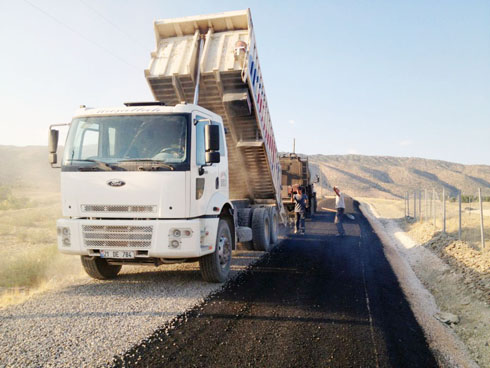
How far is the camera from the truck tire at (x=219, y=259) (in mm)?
6488

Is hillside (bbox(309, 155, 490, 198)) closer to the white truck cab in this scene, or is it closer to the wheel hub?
the wheel hub

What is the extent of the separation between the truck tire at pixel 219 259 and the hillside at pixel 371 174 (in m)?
45.1

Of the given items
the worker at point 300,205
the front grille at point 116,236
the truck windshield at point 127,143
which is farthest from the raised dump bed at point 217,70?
the worker at point 300,205

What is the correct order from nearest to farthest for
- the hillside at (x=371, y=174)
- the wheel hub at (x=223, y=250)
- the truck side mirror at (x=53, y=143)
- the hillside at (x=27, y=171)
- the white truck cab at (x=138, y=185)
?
the white truck cab at (x=138, y=185), the truck side mirror at (x=53, y=143), the wheel hub at (x=223, y=250), the hillside at (x=27, y=171), the hillside at (x=371, y=174)

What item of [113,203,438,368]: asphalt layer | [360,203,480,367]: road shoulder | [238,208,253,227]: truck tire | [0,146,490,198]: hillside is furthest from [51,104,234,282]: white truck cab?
[0,146,490,198]: hillside

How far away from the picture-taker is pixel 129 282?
22.2 feet

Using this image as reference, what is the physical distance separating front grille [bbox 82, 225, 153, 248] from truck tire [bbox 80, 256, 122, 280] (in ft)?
2.34

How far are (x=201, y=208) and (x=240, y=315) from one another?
179 cm

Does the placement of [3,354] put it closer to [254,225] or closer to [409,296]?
[409,296]

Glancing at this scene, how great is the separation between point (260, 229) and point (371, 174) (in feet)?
326

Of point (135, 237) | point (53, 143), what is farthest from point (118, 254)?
point (53, 143)

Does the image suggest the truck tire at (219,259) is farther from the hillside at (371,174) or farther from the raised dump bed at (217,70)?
the hillside at (371,174)

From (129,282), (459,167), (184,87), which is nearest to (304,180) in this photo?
(184,87)

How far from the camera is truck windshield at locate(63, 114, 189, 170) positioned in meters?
5.80
